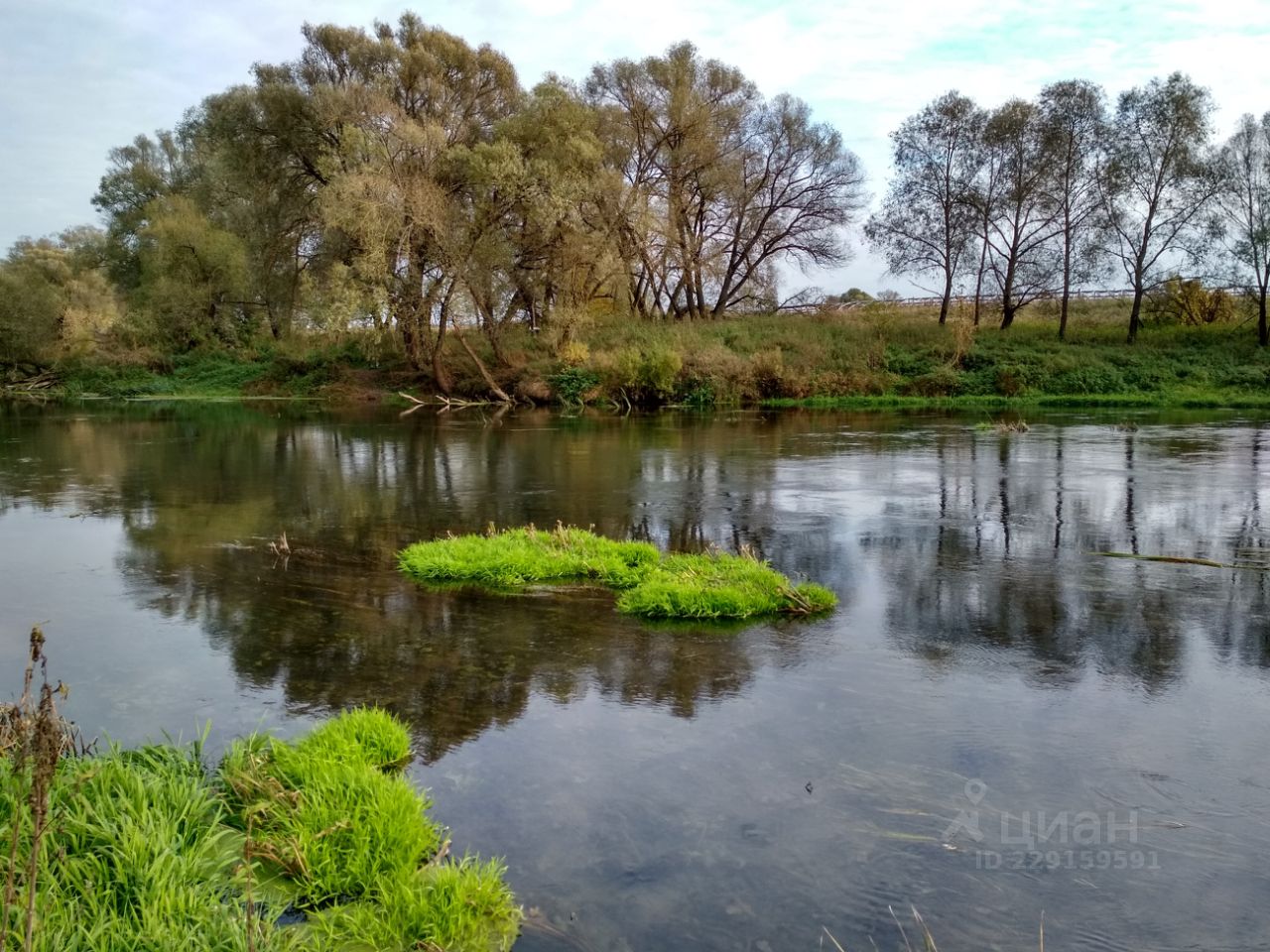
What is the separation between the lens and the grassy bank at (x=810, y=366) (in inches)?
1502

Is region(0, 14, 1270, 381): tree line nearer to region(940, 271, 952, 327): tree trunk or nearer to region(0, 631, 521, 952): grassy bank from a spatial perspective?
region(940, 271, 952, 327): tree trunk

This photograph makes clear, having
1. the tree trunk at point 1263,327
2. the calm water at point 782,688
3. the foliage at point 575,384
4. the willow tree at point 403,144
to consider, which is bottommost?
the calm water at point 782,688

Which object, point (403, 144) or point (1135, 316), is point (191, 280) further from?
point (1135, 316)

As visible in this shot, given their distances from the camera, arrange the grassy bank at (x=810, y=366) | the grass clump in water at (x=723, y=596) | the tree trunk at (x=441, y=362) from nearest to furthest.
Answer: the grass clump in water at (x=723, y=596) < the grassy bank at (x=810, y=366) < the tree trunk at (x=441, y=362)

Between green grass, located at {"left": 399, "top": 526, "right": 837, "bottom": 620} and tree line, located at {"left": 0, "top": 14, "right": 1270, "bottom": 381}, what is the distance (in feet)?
85.5

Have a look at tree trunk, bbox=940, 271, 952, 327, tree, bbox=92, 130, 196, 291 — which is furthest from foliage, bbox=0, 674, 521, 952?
tree, bbox=92, 130, 196, 291

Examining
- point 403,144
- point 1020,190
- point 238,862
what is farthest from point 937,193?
point 238,862

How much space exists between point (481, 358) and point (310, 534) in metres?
30.8

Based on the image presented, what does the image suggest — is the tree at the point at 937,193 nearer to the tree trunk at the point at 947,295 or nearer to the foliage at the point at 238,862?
the tree trunk at the point at 947,295

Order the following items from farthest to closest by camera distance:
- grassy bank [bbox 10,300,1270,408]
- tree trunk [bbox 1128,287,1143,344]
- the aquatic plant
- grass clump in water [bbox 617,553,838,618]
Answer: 1. tree trunk [bbox 1128,287,1143,344]
2. grassy bank [bbox 10,300,1270,408]
3. grass clump in water [bbox 617,553,838,618]
4. the aquatic plant

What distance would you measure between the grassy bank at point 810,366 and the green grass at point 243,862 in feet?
107

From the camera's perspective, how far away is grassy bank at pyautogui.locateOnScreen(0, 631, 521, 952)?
12.2ft

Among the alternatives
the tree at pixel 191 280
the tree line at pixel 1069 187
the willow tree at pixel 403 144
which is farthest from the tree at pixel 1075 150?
the tree at pixel 191 280

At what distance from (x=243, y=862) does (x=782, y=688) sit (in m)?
3.93
